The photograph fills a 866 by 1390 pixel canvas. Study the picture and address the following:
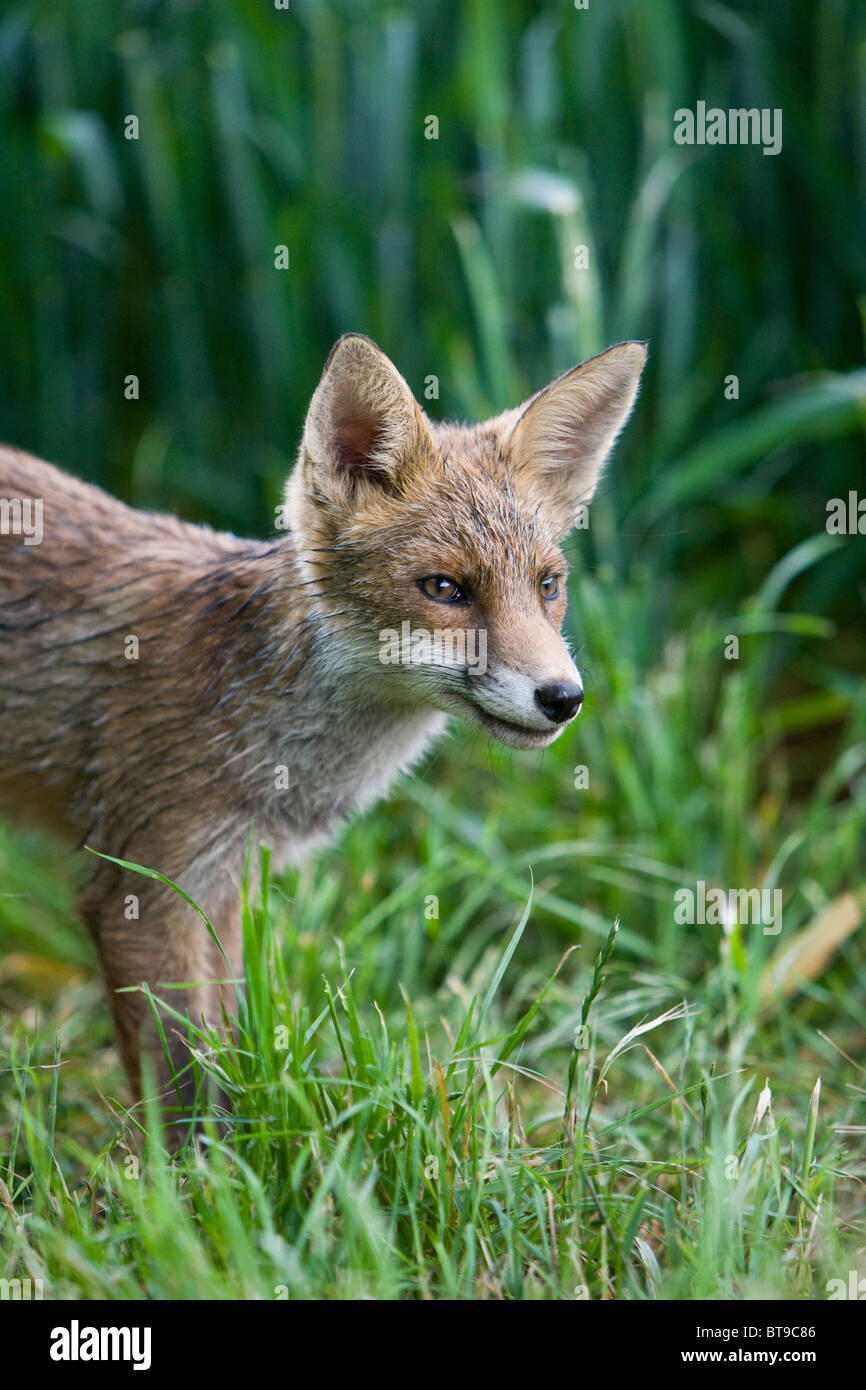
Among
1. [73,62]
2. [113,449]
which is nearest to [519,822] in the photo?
[113,449]

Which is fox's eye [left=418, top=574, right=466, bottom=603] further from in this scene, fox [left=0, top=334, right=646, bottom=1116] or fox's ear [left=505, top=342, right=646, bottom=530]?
fox's ear [left=505, top=342, right=646, bottom=530]

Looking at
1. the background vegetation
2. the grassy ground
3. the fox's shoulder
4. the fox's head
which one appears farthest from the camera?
the background vegetation

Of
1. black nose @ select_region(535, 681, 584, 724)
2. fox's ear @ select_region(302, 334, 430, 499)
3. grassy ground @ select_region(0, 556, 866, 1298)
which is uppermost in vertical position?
fox's ear @ select_region(302, 334, 430, 499)

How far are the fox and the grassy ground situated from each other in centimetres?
31

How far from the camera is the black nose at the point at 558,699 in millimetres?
3014

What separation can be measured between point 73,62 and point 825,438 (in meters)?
3.98

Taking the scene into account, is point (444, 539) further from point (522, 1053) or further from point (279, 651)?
point (522, 1053)

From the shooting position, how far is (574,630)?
4.98 metres

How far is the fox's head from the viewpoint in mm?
3150

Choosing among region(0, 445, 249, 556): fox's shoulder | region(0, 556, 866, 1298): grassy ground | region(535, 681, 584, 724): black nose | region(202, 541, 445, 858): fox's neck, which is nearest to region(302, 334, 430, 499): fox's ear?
region(202, 541, 445, 858): fox's neck

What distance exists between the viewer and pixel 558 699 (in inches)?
119

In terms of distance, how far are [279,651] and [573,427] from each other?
1.05 metres

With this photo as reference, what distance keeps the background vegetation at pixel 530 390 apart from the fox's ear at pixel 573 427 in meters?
0.84
